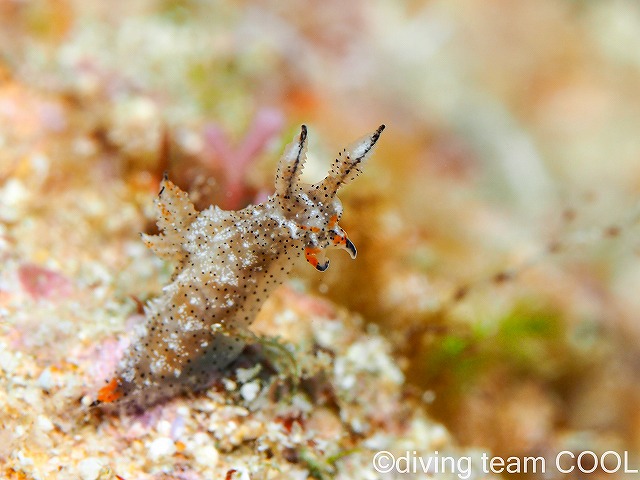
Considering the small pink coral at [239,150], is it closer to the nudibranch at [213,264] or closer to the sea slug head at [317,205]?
the nudibranch at [213,264]

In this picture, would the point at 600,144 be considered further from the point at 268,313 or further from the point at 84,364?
the point at 84,364

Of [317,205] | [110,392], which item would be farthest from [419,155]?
[110,392]

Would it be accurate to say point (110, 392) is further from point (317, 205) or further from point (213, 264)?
point (317, 205)

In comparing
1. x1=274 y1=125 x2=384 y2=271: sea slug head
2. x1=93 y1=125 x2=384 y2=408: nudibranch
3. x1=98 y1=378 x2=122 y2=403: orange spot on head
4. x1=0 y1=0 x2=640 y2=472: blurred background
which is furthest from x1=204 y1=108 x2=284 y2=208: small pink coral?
x1=98 y1=378 x2=122 y2=403: orange spot on head

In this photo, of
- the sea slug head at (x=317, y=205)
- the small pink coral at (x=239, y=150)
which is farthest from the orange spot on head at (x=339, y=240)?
the small pink coral at (x=239, y=150)

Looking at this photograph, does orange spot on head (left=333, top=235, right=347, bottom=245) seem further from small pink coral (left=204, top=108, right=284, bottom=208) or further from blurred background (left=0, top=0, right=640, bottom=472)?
small pink coral (left=204, top=108, right=284, bottom=208)
